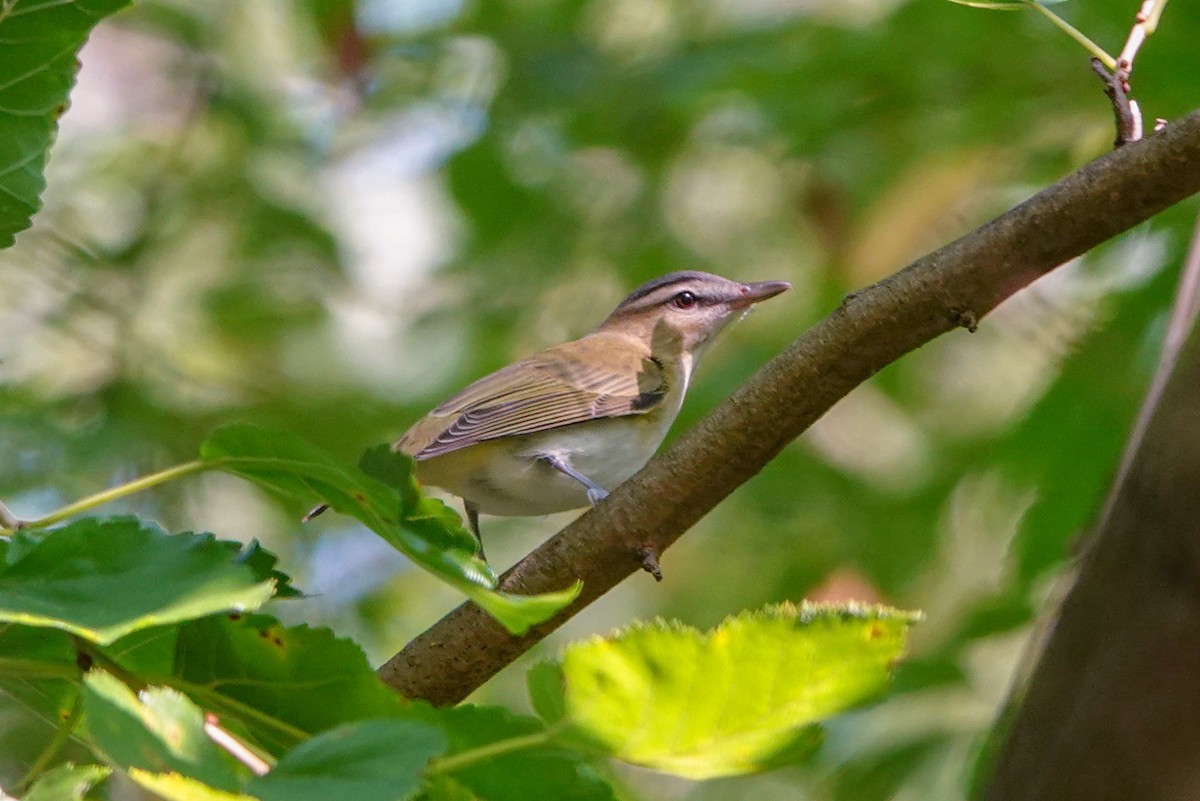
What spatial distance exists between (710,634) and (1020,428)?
266cm

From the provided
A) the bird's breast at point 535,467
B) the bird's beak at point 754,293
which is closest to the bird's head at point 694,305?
the bird's beak at point 754,293

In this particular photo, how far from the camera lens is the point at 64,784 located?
1.43 metres

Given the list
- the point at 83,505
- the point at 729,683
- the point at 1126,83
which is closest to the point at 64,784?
the point at 83,505

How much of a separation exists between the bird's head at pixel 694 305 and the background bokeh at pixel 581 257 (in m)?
0.24

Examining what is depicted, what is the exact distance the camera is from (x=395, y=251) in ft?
26.2

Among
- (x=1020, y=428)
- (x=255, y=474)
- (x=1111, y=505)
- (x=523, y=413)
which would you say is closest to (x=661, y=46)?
(x=523, y=413)

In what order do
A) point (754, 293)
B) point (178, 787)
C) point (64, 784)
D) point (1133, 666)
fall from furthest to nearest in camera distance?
point (754, 293) → point (64, 784) → point (178, 787) → point (1133, 666)

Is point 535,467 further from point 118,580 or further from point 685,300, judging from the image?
point 118,580

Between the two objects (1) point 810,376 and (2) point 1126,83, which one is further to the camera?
(2) point 1126,83

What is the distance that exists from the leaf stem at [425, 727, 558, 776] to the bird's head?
3594 millimetres

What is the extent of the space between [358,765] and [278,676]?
1.31ft

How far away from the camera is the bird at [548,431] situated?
4.14m

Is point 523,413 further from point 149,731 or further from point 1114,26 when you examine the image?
point 149,731

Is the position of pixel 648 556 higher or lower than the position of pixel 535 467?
higher
